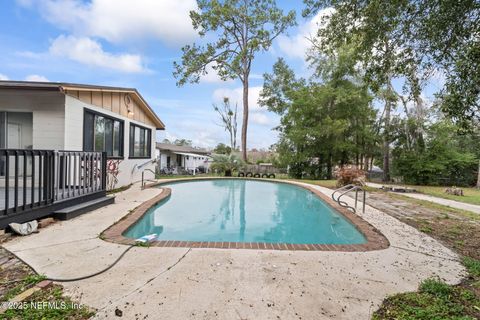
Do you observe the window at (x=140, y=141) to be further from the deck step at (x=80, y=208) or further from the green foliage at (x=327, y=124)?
the green foliage at (x=327, y=124)

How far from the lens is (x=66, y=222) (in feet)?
16.2

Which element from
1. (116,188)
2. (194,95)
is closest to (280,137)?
(194,95)

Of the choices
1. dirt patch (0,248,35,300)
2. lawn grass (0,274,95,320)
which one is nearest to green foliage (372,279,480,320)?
lawn grass (0,274,95,320)

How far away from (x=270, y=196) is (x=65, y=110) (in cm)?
815

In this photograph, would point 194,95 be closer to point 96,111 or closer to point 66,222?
point 96,111

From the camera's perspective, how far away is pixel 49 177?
491 centimetres

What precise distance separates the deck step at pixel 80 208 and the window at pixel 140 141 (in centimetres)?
513

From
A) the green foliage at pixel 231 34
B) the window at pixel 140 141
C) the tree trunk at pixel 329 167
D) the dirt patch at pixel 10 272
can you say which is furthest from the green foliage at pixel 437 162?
the dirt patch at pixel 10 272

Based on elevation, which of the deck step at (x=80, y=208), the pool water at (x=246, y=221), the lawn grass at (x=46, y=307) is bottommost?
the pool water at (x=246, y=221)

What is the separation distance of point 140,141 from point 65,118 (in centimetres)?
569

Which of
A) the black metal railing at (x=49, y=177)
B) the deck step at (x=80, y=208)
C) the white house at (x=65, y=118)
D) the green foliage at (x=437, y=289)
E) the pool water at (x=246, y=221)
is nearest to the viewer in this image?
the green foliage at (x=437, y=289)

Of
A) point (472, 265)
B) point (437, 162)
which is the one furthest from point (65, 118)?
point (437, 162)

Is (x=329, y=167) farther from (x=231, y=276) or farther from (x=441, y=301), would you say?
(x=231, y=276)

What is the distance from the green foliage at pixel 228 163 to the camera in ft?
62.4
